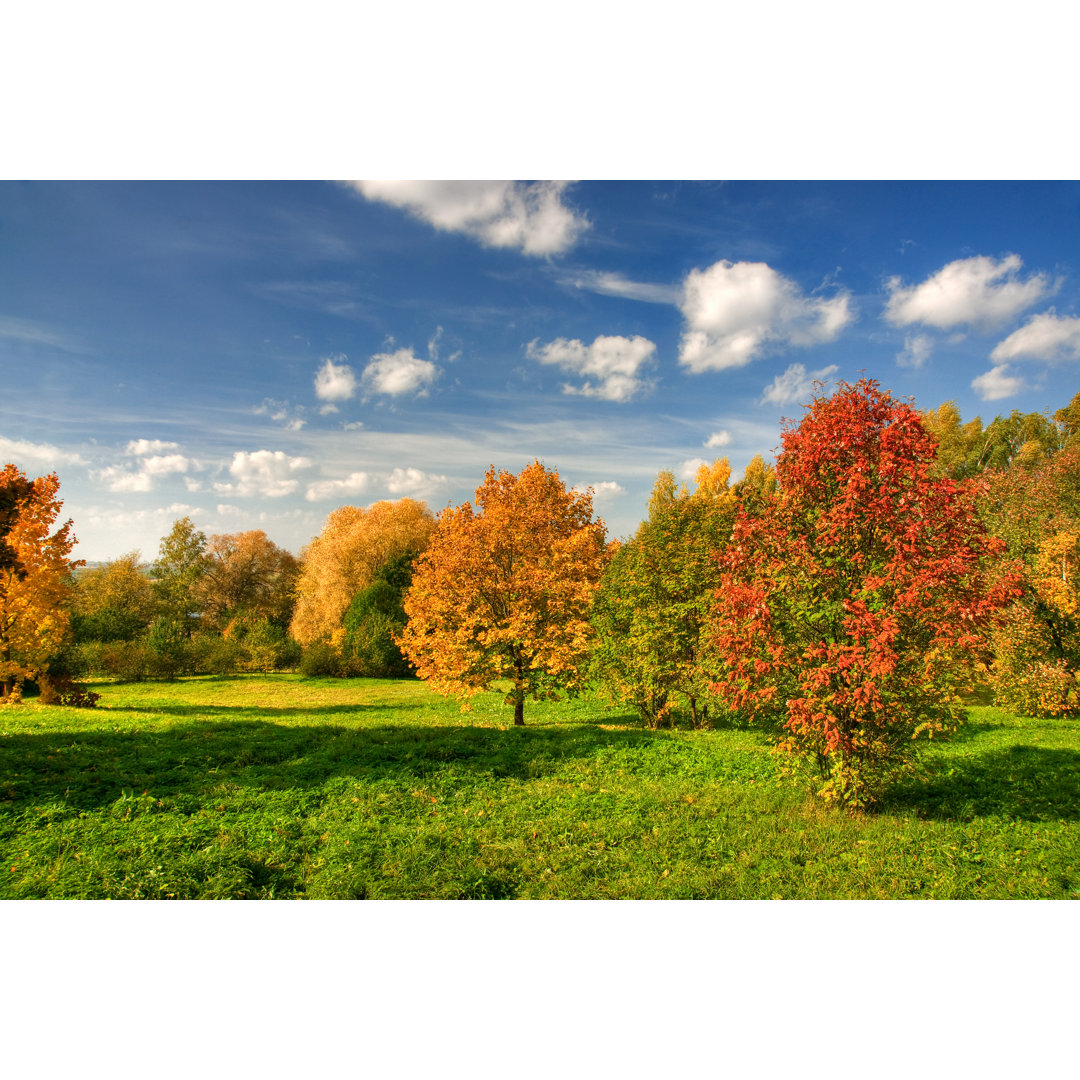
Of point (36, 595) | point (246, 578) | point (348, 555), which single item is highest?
point (348, 555)

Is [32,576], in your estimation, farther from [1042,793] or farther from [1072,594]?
[1072,594]

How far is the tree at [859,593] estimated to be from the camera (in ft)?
18.9

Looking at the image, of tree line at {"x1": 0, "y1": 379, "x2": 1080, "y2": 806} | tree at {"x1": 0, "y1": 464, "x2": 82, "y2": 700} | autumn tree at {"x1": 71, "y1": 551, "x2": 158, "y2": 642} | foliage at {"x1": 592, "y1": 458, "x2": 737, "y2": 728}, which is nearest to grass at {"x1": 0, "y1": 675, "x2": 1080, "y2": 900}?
tree line at {"x1": 0, "y1": 379, "x2": 1080, "y2": 806}

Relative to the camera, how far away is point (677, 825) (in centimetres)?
611

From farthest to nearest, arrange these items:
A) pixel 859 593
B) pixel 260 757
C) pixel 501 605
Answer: pixel 501 605
pixel 260 757
pixel 859 593

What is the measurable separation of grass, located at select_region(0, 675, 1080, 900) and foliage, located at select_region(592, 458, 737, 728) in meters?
2.48

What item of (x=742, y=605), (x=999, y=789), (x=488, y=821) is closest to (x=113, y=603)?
(x=488, y=821)

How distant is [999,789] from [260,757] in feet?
34.8

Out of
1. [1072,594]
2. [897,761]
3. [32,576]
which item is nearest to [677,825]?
[897,761]

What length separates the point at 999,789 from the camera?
7.69 m

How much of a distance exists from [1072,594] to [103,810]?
20026 mm

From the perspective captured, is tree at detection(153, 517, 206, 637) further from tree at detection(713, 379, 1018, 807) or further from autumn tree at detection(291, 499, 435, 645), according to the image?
tree at detection(713, 379, 1018, 807)

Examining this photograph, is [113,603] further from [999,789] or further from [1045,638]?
[1045,638]

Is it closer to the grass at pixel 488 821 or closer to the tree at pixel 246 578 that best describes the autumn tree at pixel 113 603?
the tree at pixel 246 578
